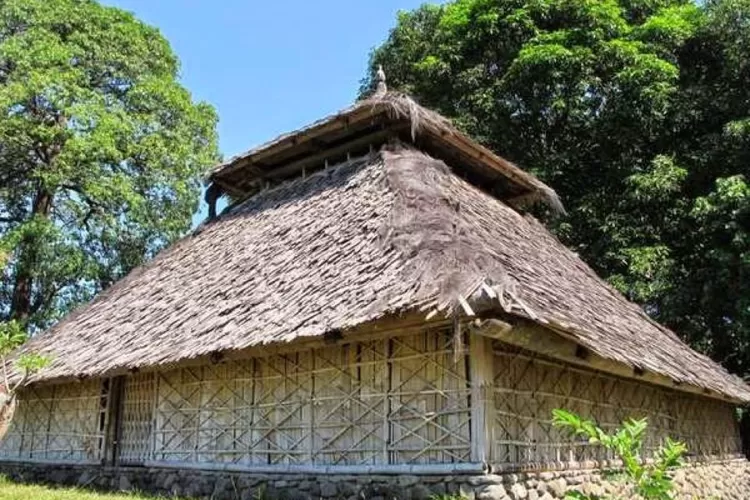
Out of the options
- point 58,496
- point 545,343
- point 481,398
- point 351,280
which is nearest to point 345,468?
point 481,398

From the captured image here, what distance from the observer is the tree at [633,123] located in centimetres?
1476

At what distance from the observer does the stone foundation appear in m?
6.68

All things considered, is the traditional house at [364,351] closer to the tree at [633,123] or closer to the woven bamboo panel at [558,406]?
the woven bamboo panel at [558,406]

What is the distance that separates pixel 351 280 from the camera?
758 cm

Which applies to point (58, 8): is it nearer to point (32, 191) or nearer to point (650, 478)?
point (32, 191)

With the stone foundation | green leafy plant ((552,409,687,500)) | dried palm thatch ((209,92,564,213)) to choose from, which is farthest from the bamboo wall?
dried palm thatch ((209,92,564,213))

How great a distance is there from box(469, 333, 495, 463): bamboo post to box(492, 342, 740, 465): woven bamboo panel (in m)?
0.14

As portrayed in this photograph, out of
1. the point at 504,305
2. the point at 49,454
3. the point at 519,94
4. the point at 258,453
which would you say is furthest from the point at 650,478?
the point at 519,94

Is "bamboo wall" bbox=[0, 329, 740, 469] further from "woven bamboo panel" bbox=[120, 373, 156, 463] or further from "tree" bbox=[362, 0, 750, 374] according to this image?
"tree" bbox=[362, 0, 750, 374]

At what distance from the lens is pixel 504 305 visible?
6109 millimetres

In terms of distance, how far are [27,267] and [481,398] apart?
13867 millimetres

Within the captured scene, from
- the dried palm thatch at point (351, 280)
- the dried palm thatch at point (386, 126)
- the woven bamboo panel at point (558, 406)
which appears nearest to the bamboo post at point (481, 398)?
the woven bamboo panel at point (558, 406)

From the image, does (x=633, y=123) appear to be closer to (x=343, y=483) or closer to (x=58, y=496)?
(x=343, y=483)

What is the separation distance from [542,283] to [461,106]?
11.0 m
